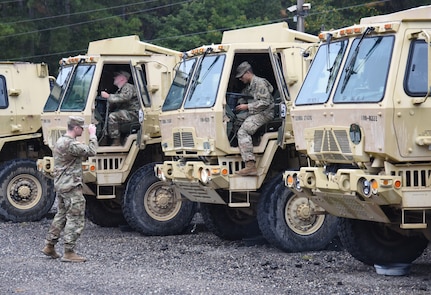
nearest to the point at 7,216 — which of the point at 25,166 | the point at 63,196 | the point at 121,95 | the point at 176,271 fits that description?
the point at 25,166

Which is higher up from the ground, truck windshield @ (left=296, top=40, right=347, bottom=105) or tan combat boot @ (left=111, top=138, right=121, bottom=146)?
truck windshield @ (left=296, top=40, right=347, bottom=105)

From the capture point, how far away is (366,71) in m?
11.1

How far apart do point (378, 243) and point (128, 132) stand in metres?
6.11

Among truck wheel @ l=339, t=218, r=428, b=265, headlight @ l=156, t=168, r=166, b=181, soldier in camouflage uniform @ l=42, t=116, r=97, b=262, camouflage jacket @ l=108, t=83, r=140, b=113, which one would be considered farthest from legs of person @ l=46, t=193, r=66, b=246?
truck wheel @ l=339, t=218, r=428, b=265

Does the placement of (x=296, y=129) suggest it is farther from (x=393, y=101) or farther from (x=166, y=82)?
(x=166, y=82)

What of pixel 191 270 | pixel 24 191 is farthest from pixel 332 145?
pixel 24 191

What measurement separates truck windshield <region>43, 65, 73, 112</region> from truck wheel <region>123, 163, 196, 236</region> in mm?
1845

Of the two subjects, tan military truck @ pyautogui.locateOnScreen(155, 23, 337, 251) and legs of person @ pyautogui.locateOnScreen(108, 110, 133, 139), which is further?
legs of person @ pyautogui.locateOnScreen(108, 110, 133, 139)

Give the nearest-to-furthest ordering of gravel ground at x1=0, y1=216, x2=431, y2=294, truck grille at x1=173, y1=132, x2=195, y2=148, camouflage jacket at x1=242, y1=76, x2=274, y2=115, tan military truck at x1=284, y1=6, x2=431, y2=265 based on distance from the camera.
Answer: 1. tan military truck at x1=284, y1=6, x2=431, y2=265
2. gravel ground at x1=0, y1=216, x2=431, y2=294
3. camouflage jacket at x1=242, y1=76, x2=274, y2=115
4. truck grille at x1=173, y1=132, x2=195, y2=148

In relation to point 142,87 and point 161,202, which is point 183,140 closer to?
point 161,202

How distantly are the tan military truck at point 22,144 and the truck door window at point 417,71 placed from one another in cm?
1026

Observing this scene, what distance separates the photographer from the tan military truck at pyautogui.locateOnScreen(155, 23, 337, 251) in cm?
1419

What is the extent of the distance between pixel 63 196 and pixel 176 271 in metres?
1.89

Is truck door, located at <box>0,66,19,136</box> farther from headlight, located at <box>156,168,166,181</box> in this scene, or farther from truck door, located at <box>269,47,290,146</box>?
truck door, located at <box>269,47,290,146</box>
